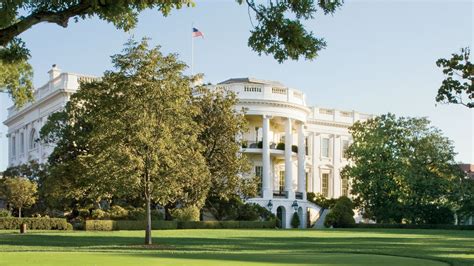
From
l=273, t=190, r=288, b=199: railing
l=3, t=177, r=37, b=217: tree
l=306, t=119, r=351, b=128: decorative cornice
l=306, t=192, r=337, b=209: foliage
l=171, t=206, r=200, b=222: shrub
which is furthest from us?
l=306, t=119, r=351, b=128: decorative cornice

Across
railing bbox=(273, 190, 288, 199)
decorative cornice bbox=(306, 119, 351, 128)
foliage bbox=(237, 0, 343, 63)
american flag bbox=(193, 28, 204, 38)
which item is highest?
american flag bbox=(193, 28, 204, 38)

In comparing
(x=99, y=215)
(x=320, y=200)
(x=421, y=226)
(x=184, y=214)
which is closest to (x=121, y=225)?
(x=99, y=215)

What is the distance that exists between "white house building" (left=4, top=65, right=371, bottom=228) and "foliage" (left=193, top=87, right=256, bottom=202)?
14.5m

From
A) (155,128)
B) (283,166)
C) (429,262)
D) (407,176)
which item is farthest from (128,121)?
(283,166)

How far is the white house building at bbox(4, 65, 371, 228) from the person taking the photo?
2751 inches

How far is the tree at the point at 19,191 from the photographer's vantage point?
52.6m

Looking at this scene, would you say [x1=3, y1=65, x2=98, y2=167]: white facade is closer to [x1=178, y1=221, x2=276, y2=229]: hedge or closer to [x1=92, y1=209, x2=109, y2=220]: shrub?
[x1=92, y1=209, x2=109, y2=220]: shrub

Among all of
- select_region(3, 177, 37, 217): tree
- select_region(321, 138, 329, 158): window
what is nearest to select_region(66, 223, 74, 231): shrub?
select_region(3, 177, 37, 217): tree

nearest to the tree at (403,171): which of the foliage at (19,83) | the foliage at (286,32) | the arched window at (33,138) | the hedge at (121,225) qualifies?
the hedge at (121,225)

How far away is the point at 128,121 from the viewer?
3125 cm

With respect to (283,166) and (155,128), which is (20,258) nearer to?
(155,128)

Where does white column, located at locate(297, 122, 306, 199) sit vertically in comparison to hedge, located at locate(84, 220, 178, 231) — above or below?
above

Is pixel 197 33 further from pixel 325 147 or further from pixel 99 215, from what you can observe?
pixel 325 147

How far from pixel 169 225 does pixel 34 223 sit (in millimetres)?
9508
